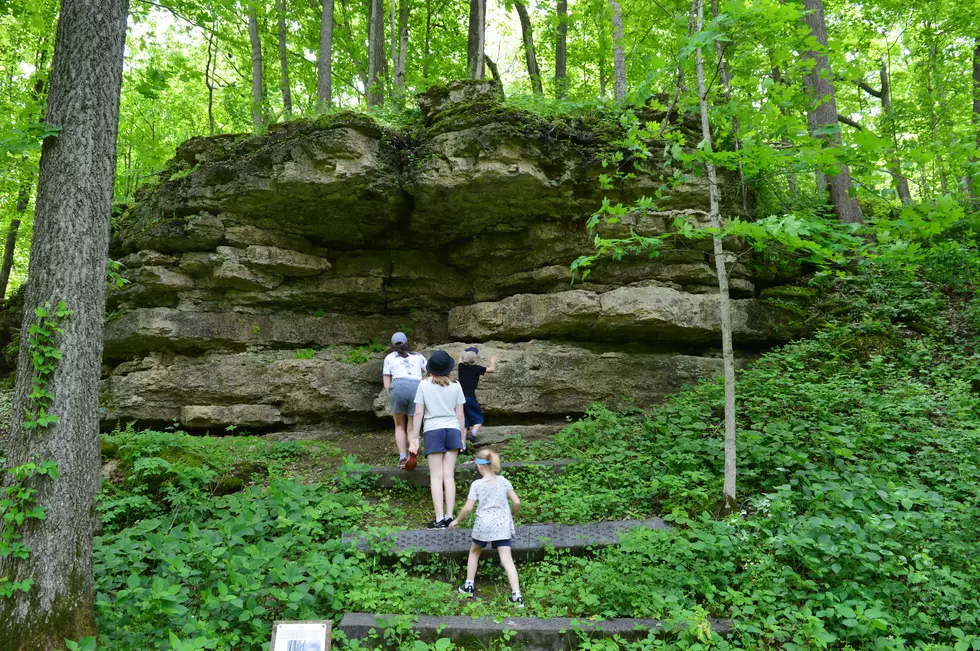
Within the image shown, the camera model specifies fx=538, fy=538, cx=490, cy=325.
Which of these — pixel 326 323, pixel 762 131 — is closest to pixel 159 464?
pixel 326 323

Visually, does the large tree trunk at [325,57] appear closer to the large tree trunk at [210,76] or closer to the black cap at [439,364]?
the large tree trunk at [210,76]

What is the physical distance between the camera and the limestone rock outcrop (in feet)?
30.3

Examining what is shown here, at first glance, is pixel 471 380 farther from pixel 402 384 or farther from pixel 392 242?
pixel 392 242

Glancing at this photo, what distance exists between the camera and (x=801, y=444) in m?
6.33

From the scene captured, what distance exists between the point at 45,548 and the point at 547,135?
836cm

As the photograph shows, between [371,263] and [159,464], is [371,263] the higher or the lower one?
the higher one

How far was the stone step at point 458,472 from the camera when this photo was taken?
7285 mm

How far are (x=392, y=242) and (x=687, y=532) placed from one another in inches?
311

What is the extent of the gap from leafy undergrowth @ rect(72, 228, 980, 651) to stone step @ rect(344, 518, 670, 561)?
15 cm

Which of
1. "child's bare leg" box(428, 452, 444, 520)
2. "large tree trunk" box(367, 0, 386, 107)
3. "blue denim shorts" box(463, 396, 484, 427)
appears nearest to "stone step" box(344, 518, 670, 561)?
"child's bare leg" box(428, 452, 444, 520)

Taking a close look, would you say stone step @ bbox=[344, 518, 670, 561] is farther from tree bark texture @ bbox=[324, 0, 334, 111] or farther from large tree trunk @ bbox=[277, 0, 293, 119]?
large tree trunk @ bbox=[277, 0, 293, 119]

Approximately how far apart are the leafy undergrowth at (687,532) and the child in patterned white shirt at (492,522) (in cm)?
22

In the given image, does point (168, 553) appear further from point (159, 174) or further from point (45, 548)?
point (159, 174)

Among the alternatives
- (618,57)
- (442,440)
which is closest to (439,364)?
(442,440)
